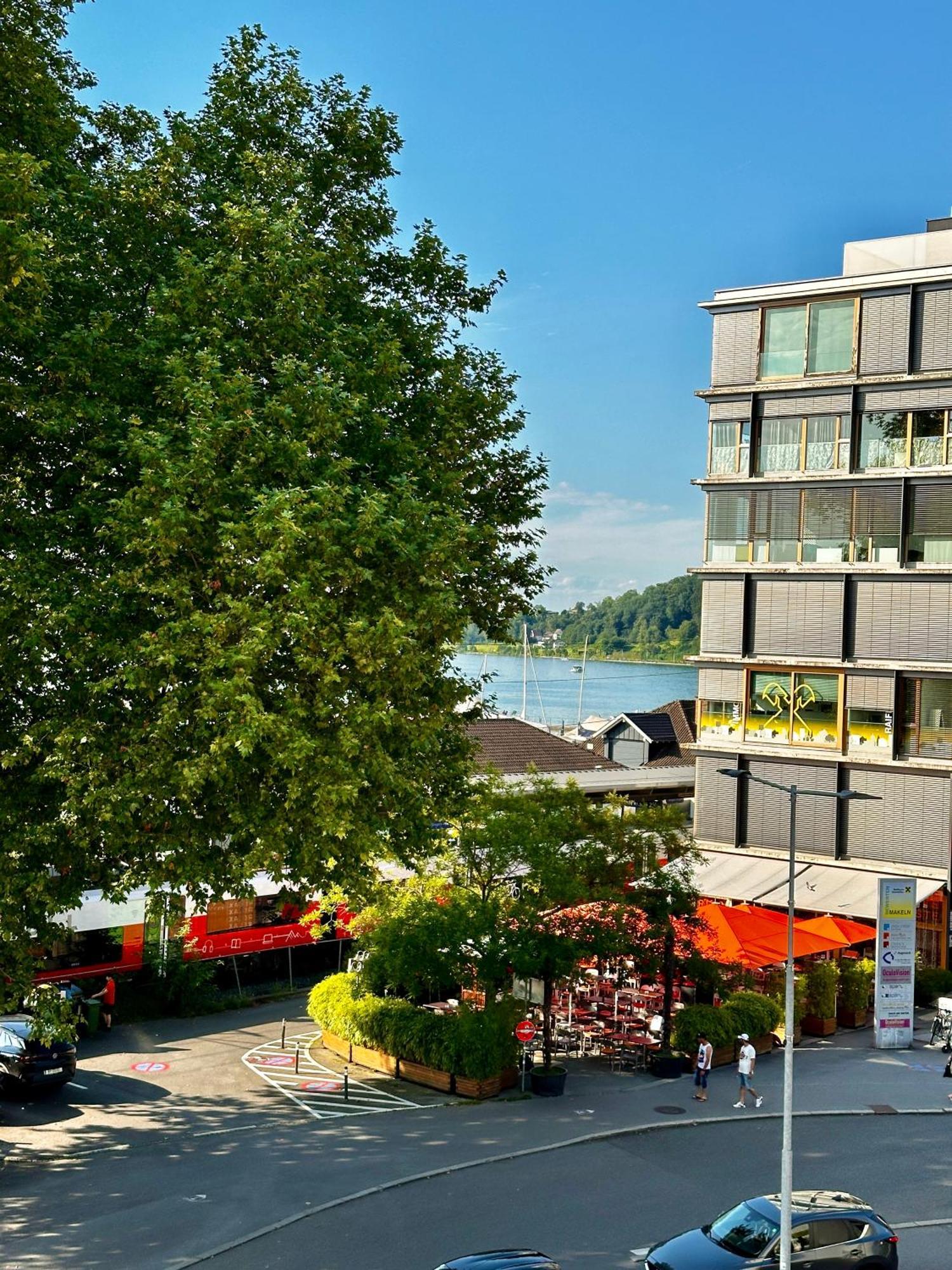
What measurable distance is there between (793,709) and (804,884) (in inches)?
216

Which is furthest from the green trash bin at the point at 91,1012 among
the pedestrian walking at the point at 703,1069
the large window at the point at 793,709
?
the large window at the point at 793,709

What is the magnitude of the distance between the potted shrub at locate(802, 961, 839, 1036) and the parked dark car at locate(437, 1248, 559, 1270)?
64.8 feet

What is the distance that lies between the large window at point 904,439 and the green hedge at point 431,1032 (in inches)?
809

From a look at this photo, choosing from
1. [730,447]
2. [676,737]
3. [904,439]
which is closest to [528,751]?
[676,737]

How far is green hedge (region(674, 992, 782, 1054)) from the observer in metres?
30.2

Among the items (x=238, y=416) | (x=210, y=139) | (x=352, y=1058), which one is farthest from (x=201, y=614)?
(x=352, y=1058)

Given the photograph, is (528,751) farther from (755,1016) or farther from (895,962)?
(755,1016)

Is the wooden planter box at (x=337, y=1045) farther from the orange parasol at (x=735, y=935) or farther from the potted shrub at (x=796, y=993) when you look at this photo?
the potted shrub at (x=796, y=993)

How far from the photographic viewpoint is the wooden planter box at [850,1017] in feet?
115

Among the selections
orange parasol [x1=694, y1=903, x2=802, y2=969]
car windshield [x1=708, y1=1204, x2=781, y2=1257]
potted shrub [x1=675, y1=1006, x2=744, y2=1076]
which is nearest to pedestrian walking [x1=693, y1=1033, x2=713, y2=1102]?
potted shrub [x1=675, y1=1006, x2=744, y2=1076]

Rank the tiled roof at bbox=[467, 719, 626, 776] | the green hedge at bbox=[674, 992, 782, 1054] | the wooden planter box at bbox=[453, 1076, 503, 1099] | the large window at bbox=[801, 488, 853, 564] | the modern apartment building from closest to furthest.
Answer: the wooden planter box at bbox=[453, 1076, 503, 1099] < the green hedge at bbox=[674, 992, 782, 1054] < the modern apartment building < the large window at bbox=[801, 488, 853, 564] < the tiled roof at bbox=[467, 719, 626, 776]

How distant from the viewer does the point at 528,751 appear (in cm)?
5528

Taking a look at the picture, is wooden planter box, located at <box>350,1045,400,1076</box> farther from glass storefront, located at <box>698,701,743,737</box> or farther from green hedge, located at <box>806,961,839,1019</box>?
glass storefront, located at <box>698,701,743,737</box>

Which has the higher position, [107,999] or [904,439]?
[904,439]
